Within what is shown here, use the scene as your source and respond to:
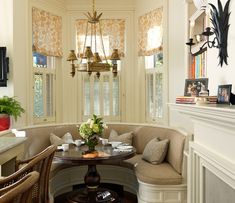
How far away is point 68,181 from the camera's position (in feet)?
14.9

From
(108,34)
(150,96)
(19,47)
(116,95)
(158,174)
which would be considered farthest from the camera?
(116,95)

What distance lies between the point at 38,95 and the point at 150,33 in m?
2.27

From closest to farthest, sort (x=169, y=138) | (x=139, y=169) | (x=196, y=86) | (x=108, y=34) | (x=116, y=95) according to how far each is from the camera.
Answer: (x=196, y=86)
(x=139, y=169)
(x=169, y=138)
(x=108, y=34)
(x=116, y=95)

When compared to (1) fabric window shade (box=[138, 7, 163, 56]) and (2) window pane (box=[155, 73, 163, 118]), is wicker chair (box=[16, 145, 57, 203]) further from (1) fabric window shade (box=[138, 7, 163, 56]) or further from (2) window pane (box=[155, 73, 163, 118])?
(1) fabric window shade (box=[138, 7, 163, 56])

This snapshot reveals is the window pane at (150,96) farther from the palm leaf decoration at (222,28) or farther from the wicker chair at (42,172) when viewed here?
the wicker chair at (42,172)

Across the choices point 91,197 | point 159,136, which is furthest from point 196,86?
point 91,197

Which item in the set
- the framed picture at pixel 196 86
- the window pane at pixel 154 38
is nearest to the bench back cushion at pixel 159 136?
the framed picture at pixel 196 86

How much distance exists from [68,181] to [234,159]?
3.33m

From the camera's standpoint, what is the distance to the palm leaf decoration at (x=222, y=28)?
209cm

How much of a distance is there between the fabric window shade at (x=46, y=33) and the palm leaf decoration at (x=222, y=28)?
3.39 m

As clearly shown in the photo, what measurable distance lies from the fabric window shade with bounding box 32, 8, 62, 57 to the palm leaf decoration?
11.1 feet

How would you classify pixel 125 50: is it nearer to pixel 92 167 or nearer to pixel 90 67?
pixel 90 67

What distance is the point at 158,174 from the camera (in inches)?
139

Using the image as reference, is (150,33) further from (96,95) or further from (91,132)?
(91,132)
